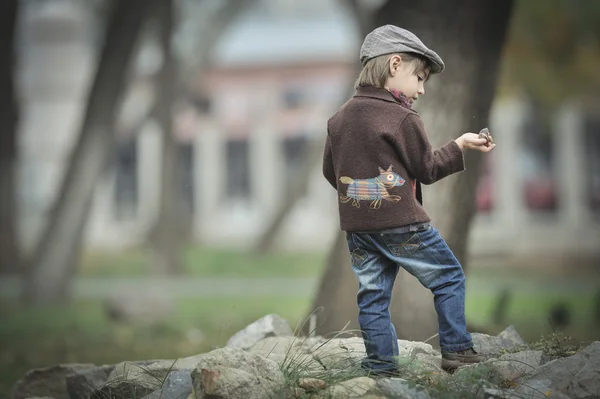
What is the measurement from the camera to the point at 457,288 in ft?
12.7

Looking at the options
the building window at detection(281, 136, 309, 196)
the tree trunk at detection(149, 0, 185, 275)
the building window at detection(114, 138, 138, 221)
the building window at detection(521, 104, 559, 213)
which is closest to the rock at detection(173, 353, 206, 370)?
the tree trunk at detection(149, 0, 185, 275)

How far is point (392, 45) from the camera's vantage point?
12.5ft

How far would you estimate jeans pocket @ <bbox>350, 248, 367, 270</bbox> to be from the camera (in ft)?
12.8

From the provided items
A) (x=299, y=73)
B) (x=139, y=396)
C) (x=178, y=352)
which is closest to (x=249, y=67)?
(x=299, y=73)

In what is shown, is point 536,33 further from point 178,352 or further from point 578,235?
point 178,352

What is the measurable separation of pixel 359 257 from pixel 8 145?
12.4m

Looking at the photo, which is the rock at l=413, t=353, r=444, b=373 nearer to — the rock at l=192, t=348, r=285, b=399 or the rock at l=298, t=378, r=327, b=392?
the rock at l=298, t=378, r=327, b=392

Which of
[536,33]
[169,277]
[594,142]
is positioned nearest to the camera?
→ [536,33]

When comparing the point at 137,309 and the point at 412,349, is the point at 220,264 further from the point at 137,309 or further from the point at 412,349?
the point at 412,349

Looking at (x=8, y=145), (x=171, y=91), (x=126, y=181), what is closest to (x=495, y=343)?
(x=8, y=145)

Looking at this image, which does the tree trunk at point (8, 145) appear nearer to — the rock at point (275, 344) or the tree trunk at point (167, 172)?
the tree trunk at point (167, 172)

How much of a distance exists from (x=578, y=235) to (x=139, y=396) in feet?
58.2

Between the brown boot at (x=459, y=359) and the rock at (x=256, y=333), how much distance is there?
1157 mm

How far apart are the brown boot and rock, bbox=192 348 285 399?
70cm
